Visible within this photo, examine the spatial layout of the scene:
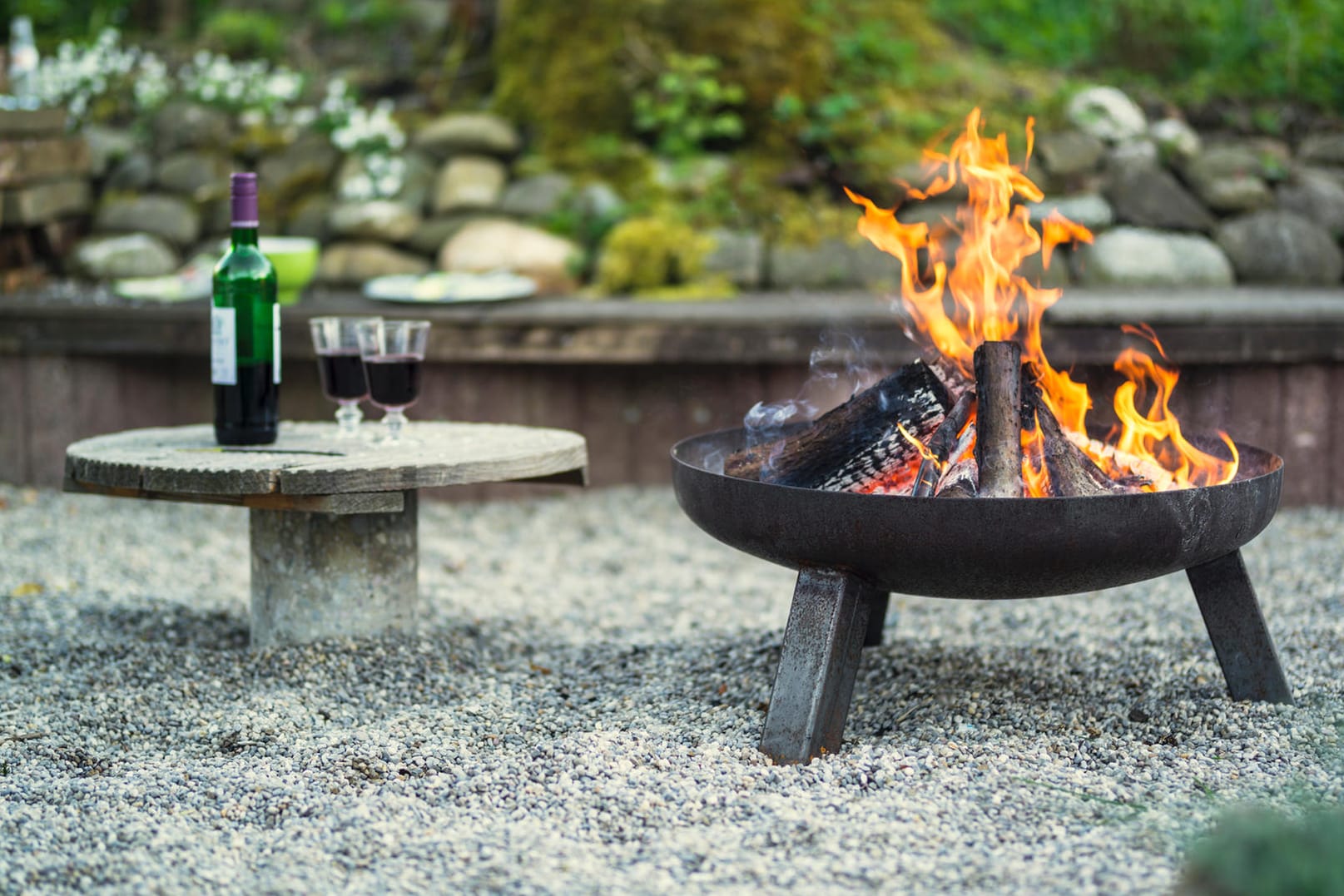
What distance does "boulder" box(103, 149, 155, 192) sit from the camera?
623 cm

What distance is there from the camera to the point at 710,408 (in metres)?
4.87

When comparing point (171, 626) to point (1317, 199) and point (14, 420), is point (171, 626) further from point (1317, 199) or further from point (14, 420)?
point (1317, 199)

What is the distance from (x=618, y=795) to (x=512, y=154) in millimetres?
4310

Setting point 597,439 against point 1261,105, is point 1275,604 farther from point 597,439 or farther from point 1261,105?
point 1261,105

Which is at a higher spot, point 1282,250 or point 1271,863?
point 1282,250

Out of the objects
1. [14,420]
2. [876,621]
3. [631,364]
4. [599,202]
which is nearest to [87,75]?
[14,420]

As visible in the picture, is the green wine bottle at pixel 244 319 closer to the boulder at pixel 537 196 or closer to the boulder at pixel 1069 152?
the boulder at pixel 537 196

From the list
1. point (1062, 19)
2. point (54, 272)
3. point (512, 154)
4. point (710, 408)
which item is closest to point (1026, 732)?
point (710, 408)

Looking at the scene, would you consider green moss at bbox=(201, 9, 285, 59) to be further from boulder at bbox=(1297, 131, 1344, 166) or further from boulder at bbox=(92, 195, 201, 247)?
boulder at bbox=(1297, 131, 1344, 166)

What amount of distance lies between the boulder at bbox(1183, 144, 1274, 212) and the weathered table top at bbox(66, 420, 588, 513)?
370cm

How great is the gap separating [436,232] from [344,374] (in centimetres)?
275

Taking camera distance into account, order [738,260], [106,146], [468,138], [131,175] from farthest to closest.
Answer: [106,146], [131,175], [468,138], [738,260]

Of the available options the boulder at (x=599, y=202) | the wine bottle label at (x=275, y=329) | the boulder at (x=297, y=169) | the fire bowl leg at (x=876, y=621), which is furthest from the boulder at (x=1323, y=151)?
the wine bottle label at (x=275, y=329)

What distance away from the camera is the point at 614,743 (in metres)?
2.56
